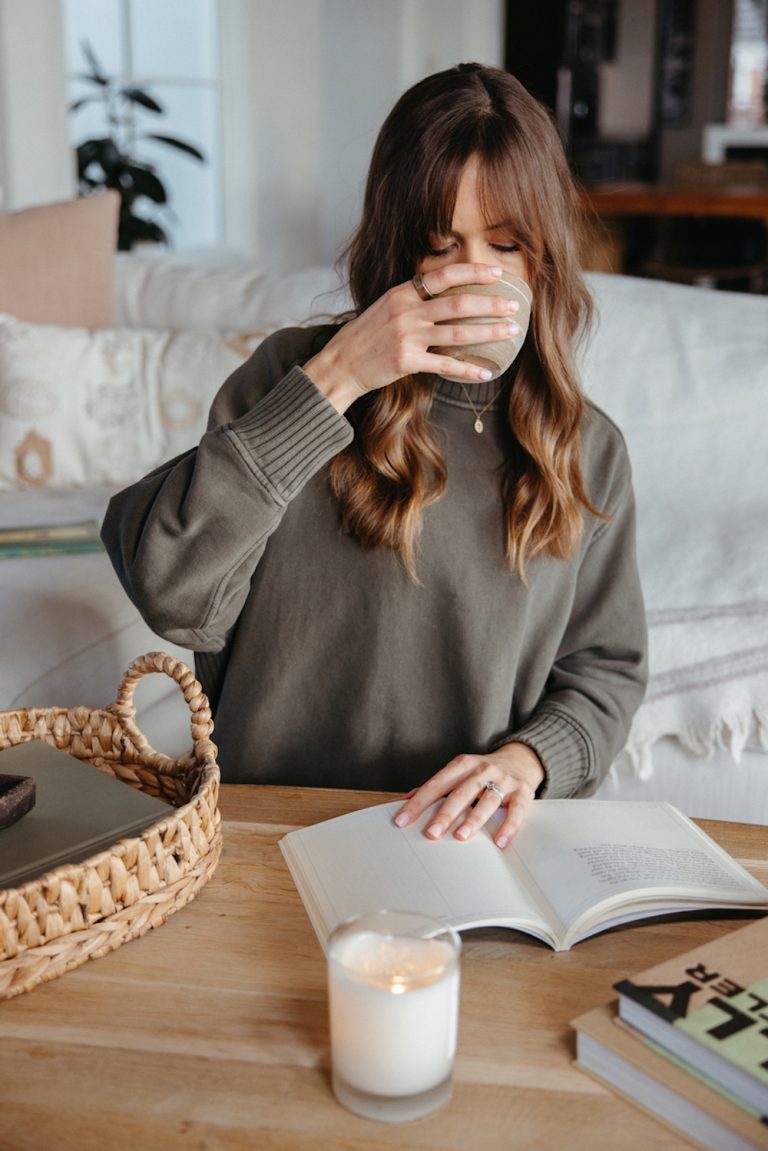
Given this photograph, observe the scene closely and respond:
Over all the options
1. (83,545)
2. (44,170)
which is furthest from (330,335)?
(44,170)

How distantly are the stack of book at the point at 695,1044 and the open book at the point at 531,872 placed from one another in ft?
0.33

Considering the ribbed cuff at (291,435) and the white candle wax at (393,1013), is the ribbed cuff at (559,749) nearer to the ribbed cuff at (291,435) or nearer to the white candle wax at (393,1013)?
the ribbed cuff at (291,435)

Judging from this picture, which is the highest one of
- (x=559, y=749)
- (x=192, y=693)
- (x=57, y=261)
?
(x=57, y=261)

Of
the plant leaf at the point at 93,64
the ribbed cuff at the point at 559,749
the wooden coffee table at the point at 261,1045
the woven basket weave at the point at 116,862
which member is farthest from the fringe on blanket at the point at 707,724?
the plant leaf at the point at 93,64

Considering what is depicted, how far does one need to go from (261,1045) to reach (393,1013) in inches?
4.9

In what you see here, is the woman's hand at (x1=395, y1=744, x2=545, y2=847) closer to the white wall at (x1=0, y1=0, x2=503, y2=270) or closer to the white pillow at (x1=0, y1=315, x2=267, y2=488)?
the white pillow at (x1=0, y1=315, x2=267, y2=488)

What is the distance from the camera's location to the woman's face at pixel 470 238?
41.5 inches

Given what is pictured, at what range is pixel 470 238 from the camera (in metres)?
1.06

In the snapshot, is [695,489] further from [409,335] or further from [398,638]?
[409,335]

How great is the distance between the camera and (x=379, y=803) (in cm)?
102

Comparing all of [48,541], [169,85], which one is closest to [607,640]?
[48,541]

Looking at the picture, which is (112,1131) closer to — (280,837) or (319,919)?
(319,919)

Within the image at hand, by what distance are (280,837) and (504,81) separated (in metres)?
0.72

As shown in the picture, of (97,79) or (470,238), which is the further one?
(97,79)
